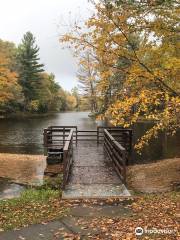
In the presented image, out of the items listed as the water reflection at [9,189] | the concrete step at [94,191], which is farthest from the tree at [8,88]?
the concrete step at [94,191]

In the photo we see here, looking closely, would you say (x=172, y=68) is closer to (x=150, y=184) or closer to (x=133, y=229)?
(x=133, y=229)

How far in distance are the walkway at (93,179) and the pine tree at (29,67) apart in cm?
5892

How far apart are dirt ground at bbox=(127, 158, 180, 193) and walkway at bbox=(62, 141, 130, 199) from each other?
1.17m

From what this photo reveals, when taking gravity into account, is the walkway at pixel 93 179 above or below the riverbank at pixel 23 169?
above

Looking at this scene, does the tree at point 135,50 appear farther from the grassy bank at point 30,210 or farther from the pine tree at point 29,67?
the pine tree at point 29,67

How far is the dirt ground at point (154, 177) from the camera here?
13.7 metres

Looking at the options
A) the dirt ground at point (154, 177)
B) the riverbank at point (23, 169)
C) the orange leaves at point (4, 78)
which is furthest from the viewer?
the orange leaves at point (4, 78)

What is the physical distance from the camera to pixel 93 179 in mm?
13242

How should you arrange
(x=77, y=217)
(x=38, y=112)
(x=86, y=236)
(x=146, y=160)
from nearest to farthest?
(x=86, y=236), (x=77, y=217), (x=146, y=160), (x=38, y=112)

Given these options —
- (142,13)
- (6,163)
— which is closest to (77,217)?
(142,13)

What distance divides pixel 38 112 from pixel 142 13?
3089 inches

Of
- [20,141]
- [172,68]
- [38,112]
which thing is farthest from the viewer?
[38,112]

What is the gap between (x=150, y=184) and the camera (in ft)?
47.4

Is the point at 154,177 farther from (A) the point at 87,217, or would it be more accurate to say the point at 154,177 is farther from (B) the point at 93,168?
Result: (A) the point at 87,217
